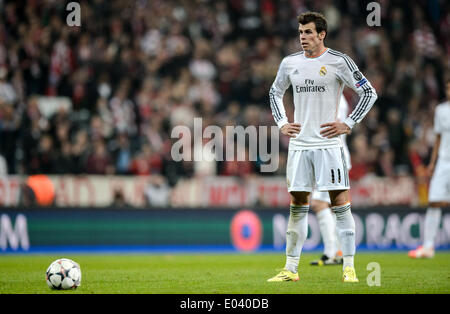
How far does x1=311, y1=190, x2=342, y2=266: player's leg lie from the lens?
1084cm

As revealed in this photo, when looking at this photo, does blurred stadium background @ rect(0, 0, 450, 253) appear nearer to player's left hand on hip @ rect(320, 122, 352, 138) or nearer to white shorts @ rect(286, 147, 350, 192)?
white shorts @ rect(286, 147, 350, 192)

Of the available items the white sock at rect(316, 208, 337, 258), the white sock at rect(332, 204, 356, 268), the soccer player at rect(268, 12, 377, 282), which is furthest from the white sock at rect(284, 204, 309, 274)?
the white sock at rect(316, 208, 337, 258)

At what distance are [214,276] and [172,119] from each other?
905cm

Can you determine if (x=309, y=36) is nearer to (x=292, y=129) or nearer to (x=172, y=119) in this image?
(x=292, y=129)

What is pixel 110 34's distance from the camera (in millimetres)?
19656

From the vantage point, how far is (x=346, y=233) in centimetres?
793

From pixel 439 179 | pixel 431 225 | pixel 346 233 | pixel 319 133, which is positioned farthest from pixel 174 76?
pixel 346 233

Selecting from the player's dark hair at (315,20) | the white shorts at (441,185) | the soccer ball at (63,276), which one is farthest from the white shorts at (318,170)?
the white shorts at (441,185)

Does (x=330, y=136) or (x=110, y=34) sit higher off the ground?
(x=110, y=34)

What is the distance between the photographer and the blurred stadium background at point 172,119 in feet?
52.3

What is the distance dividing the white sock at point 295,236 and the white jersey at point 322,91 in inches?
27.3
